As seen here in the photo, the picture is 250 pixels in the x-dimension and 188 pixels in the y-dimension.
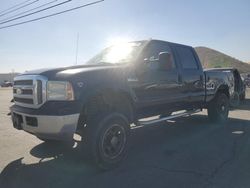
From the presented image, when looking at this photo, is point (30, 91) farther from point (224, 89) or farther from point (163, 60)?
point (224, 89)

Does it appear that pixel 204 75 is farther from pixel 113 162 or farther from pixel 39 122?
pixel 39 122

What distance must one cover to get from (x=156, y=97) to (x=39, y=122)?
241 centimetres

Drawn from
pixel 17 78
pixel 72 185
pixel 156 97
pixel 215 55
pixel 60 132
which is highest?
pixel 215 55

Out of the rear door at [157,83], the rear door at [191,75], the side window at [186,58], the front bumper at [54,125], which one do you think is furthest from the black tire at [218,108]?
the front bumper at [54,125]

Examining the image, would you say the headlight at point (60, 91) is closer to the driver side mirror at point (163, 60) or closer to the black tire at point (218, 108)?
the driver side mirror at point (163, 60)

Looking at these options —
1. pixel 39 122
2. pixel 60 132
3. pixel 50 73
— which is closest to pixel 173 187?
pixel 60 132

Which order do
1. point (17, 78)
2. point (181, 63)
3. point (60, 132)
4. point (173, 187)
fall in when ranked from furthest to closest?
point (181, 63) < point (17, 78) < point (60, 132) < point (173, 187)

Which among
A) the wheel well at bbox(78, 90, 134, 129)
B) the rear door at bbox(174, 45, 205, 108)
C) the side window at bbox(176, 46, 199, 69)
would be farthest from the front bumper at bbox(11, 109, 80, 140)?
the side window at bbox(176, 46, 199, 69)

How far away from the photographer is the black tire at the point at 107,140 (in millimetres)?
4219

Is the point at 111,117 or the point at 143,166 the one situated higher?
the point at 111,117

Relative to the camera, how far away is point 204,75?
24.8 ft

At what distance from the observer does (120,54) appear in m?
5.73

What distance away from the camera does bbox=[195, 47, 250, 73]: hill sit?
5706cm

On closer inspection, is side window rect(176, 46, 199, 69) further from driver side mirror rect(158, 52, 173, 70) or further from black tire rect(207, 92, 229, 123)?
black tire rect(207, 92, 229, 123)
